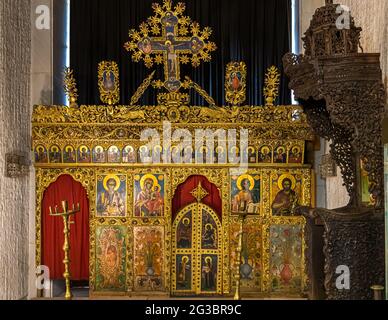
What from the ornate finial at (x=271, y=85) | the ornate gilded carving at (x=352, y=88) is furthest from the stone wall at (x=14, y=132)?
the ornate gilded carving at (x=352, y=88)

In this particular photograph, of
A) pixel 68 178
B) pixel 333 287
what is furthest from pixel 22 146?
pixel 333 287

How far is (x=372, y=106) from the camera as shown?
4875 millimetres

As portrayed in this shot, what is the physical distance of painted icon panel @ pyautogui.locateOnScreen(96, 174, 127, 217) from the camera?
25.9 ft

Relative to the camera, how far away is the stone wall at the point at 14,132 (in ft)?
23.1

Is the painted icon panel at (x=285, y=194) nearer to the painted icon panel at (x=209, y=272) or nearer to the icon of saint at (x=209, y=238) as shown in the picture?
the icon of saint at (x=209, y=238)

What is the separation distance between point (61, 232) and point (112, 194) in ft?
2.90

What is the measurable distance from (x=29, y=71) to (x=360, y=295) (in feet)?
18.2

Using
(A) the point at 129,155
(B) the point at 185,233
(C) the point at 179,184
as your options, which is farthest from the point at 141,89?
(B) the point at 185,233

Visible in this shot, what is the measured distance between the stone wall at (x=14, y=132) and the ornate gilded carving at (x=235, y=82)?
2768 mm

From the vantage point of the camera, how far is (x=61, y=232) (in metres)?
7.97

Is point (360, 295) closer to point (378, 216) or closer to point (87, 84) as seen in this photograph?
point (378, 216)

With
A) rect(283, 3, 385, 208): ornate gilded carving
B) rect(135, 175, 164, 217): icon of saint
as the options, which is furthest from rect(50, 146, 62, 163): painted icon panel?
rect(283, 3, 385, 208): ornate gilded carving

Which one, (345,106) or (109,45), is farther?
(109,45)

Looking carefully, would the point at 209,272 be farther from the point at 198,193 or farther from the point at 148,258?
the point at 198,193
